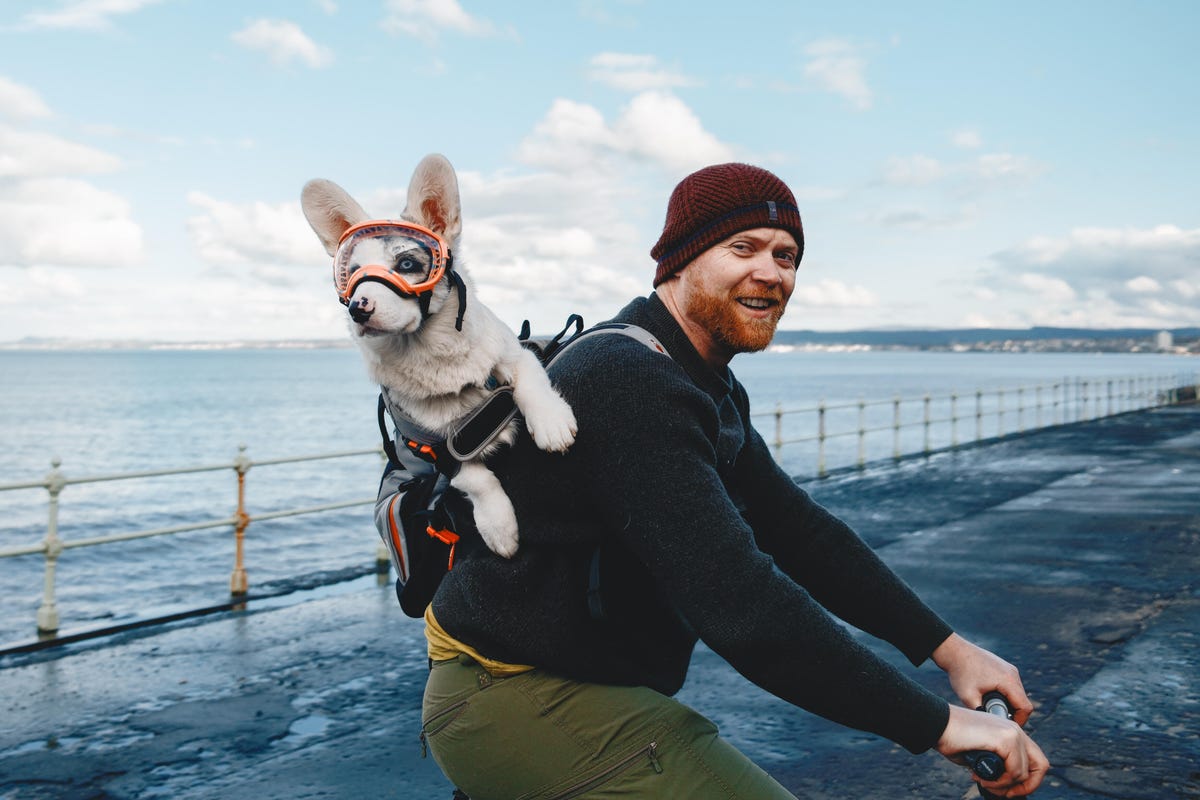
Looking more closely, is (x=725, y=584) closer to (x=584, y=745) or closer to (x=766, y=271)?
(x=584, y=745)

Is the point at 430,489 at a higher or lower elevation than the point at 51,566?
higher

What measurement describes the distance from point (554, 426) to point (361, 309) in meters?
0.39

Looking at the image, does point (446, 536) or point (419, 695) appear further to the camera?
point (419, 695)

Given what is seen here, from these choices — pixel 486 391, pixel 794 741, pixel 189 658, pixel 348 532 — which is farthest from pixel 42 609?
pixel 348 532

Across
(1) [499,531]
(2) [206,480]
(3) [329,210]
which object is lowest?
(2) [206,480]

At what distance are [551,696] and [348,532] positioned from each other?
780 inches

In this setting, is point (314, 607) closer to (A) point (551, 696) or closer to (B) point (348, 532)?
(A) point (551, 696)

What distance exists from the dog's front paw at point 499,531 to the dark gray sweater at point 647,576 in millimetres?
20

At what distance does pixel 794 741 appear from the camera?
4574 mm

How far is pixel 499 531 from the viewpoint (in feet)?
5.71

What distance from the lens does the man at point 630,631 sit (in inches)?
64.5

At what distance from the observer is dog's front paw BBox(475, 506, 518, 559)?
5.70 feet

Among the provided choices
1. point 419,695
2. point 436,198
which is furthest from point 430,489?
point 419,695

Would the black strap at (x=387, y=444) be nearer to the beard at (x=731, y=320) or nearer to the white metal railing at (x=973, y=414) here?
the beard at (x=731, y=320)
